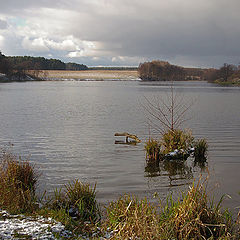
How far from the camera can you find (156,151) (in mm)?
12844

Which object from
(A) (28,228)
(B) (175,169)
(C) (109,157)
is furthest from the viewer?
(C) (109,157)

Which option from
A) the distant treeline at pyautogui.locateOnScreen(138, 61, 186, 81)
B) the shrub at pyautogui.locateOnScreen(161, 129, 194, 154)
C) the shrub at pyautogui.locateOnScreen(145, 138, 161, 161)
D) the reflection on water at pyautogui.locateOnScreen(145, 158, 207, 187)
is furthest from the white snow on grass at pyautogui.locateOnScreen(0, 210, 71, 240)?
the distant treeline at pyautogui.locateOnScreen(138, 61, 186, 81)

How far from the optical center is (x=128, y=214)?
19.8 ft

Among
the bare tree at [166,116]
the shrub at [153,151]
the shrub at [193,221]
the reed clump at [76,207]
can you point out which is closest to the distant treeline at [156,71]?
the bare tree at [166,116]

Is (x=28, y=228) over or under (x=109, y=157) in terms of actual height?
over

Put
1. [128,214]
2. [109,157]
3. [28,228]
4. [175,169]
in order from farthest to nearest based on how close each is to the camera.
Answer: [109,157] → [175,169] → [128,214] → [28,228]

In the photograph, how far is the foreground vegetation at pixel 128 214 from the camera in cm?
558

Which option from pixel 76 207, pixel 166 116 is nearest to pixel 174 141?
pixel 76 207

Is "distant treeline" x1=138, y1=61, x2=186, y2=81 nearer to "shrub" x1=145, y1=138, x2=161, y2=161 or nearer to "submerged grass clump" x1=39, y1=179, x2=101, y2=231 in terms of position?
"shrub" x1=145, y1=138, x2=161, y2=161

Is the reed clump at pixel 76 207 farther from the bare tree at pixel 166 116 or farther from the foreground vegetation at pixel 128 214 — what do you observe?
the bare tree at pixel 166 116

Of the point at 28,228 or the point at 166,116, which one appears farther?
the point at 166,116

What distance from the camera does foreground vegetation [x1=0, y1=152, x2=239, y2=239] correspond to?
18.3ft

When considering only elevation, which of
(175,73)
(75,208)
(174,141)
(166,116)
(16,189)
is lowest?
(75,208)

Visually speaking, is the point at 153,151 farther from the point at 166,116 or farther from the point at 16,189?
the point at 166,116
